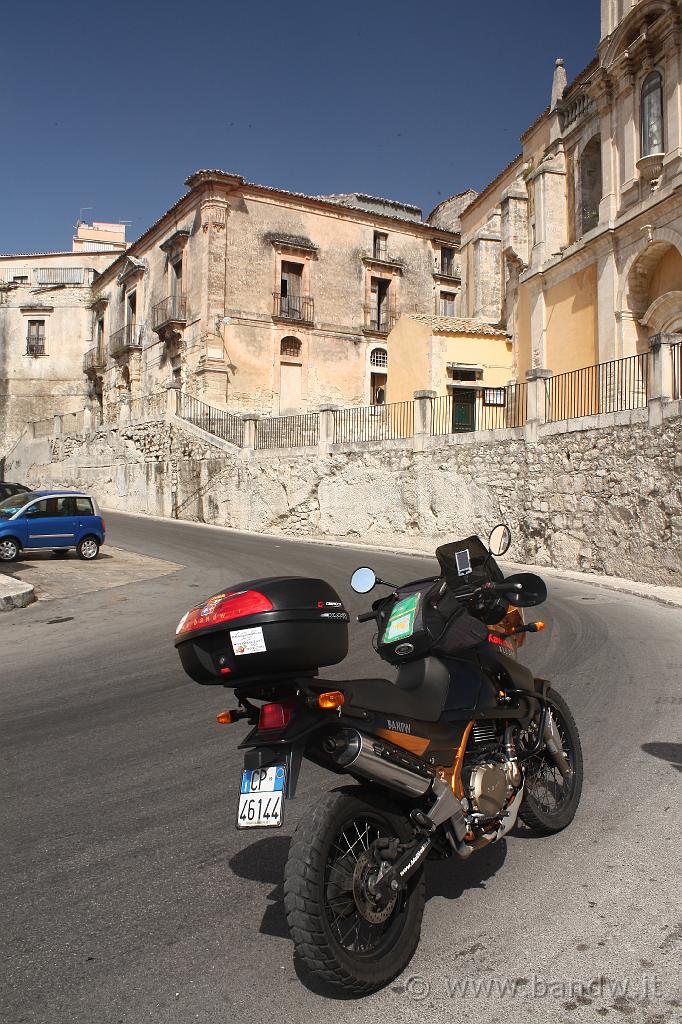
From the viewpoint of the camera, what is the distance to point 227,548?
65.7 ft

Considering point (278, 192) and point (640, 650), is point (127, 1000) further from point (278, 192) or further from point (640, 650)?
point (278, 192)

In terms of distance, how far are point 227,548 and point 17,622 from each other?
9.94m

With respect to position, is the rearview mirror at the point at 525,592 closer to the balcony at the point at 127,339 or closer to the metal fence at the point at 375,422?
the metal fence at the point at 375,422

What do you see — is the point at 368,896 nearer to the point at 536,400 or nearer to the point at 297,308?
the point at 536,400

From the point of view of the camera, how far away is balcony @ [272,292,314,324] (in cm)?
3656

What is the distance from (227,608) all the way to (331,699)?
1.55ft

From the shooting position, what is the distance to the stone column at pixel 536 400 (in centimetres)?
1781

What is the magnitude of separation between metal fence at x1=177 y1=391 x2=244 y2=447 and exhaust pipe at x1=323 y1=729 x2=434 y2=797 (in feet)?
84.3

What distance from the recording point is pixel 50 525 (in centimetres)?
1686

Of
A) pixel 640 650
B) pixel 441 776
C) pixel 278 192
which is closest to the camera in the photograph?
pixel 441 776

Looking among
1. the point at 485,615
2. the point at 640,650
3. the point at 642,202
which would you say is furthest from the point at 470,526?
the point at 485,615

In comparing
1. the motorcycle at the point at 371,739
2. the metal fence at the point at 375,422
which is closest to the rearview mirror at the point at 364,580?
the motorcycle at the point at 371,739

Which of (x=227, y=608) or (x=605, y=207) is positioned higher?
(x=605, y=207)

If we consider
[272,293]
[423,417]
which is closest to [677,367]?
[423,417]
